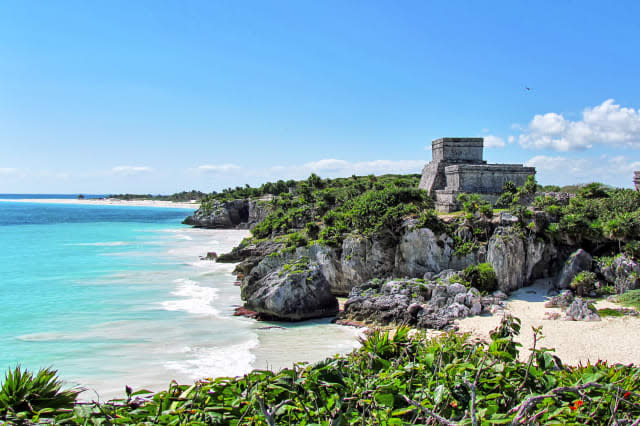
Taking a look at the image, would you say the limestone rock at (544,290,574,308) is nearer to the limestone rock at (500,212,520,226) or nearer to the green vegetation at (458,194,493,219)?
the limestone rock at (500,212,520,226)

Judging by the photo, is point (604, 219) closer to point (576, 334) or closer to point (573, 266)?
point (573, 266)

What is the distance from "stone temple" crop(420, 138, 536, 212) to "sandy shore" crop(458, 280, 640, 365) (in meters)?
8.94

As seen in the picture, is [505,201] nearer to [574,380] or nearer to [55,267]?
[574,380]

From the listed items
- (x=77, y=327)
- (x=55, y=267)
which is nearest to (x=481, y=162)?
(x=77, y=327)

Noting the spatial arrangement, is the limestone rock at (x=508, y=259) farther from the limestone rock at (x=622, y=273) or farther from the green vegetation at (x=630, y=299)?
the green vegetation at (x=630, y=299)

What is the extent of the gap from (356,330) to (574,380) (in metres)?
11.9

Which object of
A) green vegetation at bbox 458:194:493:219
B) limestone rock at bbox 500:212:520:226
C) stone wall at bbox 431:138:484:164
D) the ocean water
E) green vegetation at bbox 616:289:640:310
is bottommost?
the ocean water

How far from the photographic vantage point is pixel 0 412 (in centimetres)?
327

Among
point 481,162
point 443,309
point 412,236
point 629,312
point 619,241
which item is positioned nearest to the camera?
point 629,312

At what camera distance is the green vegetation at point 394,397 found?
312cm

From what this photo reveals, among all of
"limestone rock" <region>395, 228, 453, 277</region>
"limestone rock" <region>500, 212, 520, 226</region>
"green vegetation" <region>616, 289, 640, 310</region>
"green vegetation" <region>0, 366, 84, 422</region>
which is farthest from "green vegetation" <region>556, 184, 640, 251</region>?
"green vegetation" <region>0, 366, 84, 422</region>

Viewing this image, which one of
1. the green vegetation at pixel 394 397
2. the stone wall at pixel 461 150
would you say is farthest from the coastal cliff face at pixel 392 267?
the green vegetation at pixel 394 397

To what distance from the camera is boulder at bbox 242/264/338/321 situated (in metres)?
16.9

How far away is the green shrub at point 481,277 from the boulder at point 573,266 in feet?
9.36
